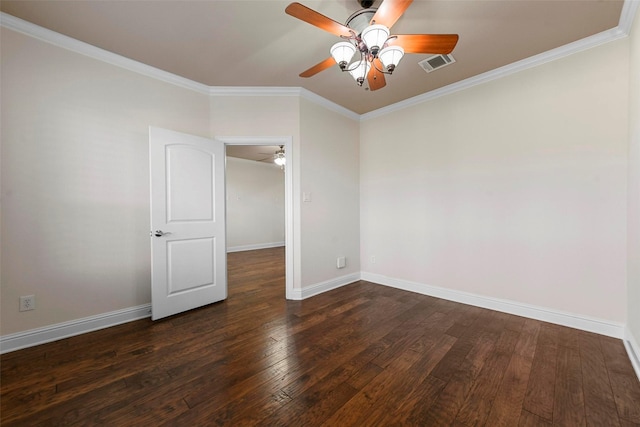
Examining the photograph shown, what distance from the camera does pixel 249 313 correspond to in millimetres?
2801

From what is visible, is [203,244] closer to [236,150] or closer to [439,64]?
[439,64]

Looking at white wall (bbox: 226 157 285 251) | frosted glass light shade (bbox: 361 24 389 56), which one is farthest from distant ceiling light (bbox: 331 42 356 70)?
white wall (bbox: 226 157 285 251)

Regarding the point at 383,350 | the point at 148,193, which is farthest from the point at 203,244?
the point at 383,350

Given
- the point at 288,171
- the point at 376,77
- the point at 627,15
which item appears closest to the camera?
the point at 627,15

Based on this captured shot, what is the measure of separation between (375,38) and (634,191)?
2264 millimetres

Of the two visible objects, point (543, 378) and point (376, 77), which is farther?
point (376, 77)

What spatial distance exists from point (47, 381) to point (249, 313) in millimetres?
1522

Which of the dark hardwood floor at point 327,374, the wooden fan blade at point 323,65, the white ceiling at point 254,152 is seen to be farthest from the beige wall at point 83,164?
the white ceiling at point 254,152

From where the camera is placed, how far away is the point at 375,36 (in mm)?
1584

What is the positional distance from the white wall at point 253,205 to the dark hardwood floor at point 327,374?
182 inches

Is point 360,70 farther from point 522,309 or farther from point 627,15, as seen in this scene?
point 522,309

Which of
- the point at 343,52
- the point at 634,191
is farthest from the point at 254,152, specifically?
the point at 634,191

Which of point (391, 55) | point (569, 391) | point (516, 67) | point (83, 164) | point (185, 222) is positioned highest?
point (516, 67)

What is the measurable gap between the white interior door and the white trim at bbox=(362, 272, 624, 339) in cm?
252
